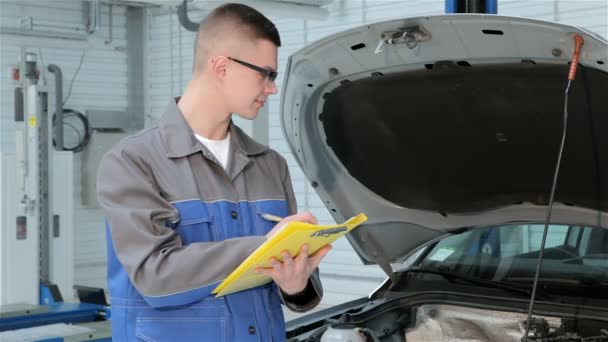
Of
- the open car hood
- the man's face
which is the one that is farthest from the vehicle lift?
the man's face

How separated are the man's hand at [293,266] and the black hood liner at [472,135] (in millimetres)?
797

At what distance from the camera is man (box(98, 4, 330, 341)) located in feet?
6.02

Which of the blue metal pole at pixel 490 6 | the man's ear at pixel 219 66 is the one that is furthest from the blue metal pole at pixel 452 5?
the man's ear at pixel 219 66

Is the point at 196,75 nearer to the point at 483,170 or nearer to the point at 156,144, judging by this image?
the point at 156,144

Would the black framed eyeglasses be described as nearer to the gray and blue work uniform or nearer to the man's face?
the man's face

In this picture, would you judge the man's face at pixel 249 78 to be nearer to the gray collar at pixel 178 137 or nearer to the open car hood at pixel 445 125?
the gray collar at pixel 178 137

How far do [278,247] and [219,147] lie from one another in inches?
16.1

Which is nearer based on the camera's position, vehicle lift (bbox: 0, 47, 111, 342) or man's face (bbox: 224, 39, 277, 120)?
man's face (bbox: 224, 39, 277, 120)

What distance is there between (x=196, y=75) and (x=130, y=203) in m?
0.37

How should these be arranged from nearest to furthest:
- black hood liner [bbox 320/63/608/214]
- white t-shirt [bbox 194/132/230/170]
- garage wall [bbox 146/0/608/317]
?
white t-shirt [bbox 194/132/230/170] → black hood liner [bbox 320/63/608/214] → garage wall [bbox 146/0/608/317]

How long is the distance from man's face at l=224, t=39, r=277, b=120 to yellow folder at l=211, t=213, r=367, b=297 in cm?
35

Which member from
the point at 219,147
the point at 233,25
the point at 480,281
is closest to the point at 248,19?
the point at 233,25

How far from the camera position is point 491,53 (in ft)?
7.52

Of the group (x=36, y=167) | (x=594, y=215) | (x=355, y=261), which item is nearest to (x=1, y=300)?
(x=36, y=167)
